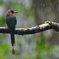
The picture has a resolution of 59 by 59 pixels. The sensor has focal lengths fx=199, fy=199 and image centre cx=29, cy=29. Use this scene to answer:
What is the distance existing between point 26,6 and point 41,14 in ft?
1.17

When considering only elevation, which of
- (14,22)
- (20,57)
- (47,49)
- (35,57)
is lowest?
(20,57)

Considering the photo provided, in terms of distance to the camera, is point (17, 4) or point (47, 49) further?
point (17, 4)

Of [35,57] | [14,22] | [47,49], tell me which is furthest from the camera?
[35,57]

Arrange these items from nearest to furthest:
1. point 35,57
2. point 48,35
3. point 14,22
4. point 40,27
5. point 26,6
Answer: point 40,27 → point 14,22 → point 35,57 → point 48,35 → point 26,6

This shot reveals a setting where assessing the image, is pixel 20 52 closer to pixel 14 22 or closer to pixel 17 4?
pixel 17 4

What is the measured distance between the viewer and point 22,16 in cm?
384

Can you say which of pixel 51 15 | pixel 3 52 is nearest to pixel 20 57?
pixel 3 52

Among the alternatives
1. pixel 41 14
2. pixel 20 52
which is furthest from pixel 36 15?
pixel 20 52

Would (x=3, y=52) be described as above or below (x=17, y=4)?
below

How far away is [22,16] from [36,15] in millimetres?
276

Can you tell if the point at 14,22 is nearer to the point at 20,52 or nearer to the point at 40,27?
the point at 40,27

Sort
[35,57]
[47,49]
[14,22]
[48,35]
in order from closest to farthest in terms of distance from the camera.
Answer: [14,22] → [47,49] → [35,57] → [48,35]

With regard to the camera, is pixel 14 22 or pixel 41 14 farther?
pixel 41 14

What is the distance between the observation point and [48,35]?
3639 mm
